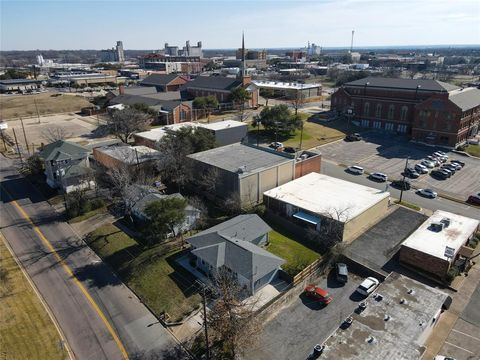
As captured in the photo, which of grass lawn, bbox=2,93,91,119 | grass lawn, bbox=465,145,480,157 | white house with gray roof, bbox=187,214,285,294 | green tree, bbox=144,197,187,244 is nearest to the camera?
white house with gray roof, bbox=187,214,285,294

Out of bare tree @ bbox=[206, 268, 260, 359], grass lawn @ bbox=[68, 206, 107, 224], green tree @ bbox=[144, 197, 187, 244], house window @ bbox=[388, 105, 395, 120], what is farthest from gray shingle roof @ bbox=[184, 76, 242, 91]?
bare tree @ bbox=[206, 268, 260, 359]

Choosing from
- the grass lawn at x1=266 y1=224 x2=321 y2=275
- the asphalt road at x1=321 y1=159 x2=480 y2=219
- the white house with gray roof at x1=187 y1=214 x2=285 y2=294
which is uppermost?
the white house with gray roof at x1=187 y1=214 x2=285 y2=294

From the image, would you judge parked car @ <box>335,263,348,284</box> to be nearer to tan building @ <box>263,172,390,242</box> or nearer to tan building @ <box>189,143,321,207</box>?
tan building @ <box>263,172,390,242</box>

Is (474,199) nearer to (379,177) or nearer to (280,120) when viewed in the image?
(379,177)

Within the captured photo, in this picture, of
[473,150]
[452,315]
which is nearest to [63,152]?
[452,315]

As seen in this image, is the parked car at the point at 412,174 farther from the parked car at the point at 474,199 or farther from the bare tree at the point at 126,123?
the bare tree at the point at 126,123
